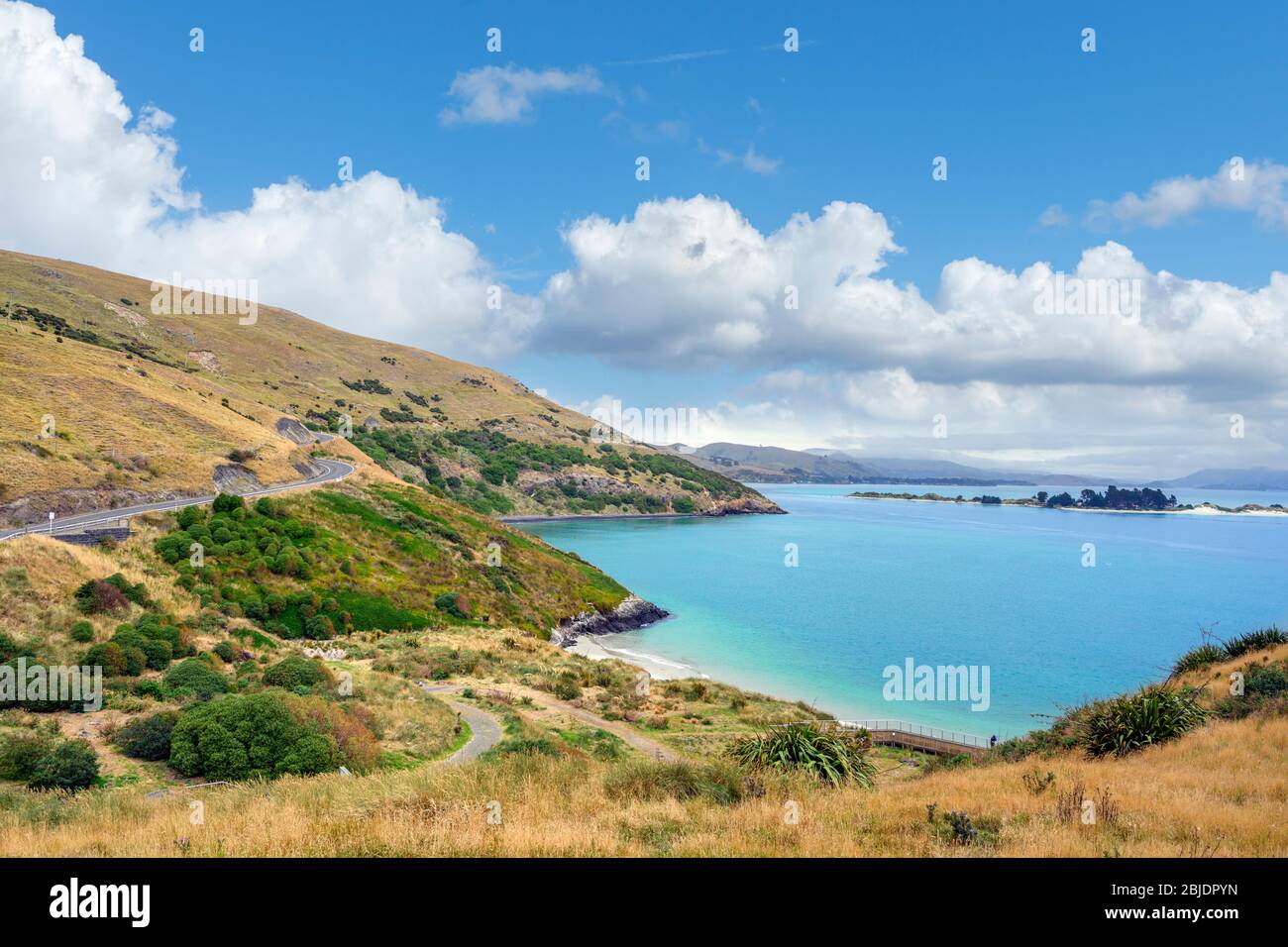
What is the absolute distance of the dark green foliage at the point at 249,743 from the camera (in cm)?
1706

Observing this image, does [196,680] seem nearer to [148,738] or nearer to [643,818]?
[148,738]

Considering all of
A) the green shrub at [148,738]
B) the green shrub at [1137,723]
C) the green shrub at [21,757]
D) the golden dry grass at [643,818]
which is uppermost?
the golden dry grass at [643,818]

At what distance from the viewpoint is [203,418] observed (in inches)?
2400

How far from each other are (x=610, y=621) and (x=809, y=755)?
48074 millimetres

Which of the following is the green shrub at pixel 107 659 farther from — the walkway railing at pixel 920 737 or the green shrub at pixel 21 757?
the walkway railing at pixel 920 737

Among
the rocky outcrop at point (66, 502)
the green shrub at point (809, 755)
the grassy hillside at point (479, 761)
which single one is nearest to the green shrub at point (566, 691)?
the grassy hillside at point (479, 761)

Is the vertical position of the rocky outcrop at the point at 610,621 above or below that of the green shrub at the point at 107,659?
below

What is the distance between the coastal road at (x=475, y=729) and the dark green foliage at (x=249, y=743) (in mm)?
3730

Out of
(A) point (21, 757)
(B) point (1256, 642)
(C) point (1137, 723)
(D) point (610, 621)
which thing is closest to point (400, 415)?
(D) point (610, 621)

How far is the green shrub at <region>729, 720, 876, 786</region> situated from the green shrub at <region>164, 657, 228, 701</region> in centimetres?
1912

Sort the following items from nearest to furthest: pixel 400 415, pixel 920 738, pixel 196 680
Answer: pixel 196 680 < pixel 920 738 < pixel 400 415

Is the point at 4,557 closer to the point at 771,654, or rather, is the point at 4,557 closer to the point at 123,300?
the point at 771,654

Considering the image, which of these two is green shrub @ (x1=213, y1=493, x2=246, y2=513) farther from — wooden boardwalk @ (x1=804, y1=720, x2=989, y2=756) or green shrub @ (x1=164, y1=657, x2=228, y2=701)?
wooden boardwalk @ (x1=804, y1=720, x2=989, y2=756)
